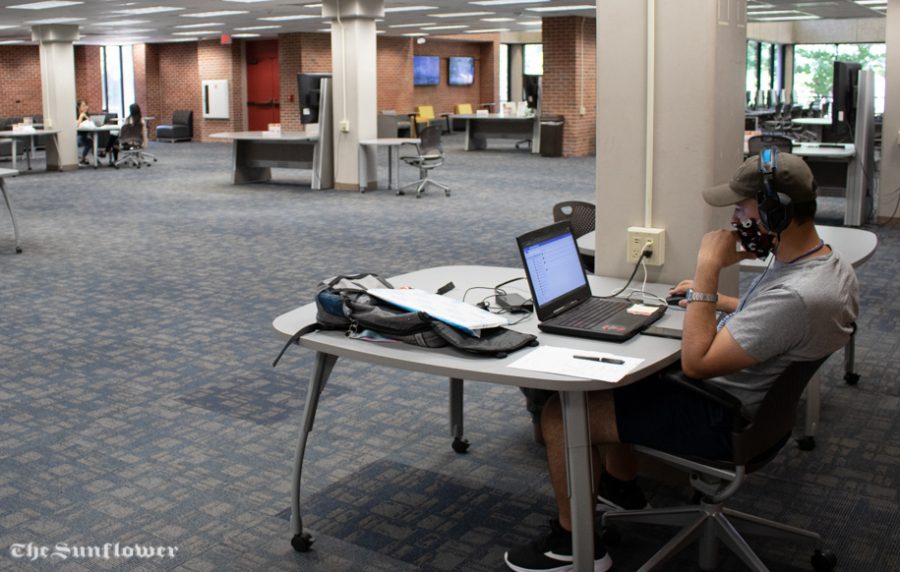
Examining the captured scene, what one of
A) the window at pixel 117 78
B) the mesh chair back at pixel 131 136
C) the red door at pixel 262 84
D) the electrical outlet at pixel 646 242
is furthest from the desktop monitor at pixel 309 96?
the window at pixel 117 78

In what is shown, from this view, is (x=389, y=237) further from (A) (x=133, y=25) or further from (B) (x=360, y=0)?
(A) (x=133, y=25)

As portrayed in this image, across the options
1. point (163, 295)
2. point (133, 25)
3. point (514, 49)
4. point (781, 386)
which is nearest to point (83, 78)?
point (133, 25)

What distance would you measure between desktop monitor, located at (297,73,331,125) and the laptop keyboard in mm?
10799

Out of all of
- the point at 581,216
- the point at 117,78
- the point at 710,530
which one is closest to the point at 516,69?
the point at 117,78

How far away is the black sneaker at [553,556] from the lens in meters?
2.67

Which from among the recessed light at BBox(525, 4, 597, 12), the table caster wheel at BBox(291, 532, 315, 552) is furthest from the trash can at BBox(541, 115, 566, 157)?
the table caster wheel at BBox(291, 532, 315, 552)

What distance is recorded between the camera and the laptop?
269cm

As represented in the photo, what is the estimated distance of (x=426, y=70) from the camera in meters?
26.9

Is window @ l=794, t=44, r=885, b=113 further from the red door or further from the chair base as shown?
the chair base

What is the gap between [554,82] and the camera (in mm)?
19391

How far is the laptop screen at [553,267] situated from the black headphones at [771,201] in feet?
2.12

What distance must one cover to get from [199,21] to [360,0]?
23.4 feet

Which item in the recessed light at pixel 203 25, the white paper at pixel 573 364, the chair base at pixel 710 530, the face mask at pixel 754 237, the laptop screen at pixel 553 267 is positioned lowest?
the chair base at pixel 710 530

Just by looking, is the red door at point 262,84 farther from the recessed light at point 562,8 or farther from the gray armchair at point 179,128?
the recessed light at point 562,8
